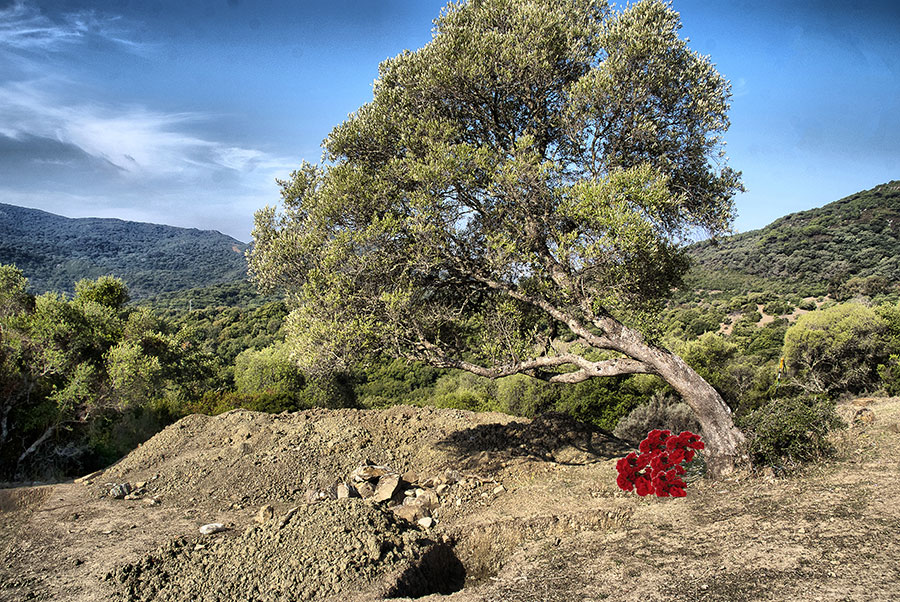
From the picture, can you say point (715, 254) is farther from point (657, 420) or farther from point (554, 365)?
point (554, 365)

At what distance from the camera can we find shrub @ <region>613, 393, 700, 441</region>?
17781 millimetres

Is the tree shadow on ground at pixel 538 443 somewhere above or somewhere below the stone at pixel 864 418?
below

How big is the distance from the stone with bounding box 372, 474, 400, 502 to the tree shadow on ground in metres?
2.01

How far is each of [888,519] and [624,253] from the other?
4510 millimetres

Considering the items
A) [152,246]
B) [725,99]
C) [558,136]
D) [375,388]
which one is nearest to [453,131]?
[558,136]

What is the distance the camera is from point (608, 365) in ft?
29.5

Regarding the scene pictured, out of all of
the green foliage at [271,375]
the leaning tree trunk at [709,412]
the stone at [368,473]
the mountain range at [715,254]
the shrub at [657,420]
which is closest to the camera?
the leaning tree trunk at [709,412]

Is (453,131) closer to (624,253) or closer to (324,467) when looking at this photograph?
(624,253)

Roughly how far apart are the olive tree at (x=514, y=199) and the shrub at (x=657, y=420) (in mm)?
9155

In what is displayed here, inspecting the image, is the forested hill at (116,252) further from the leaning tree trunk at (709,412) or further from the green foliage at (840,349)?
the leaning tree trunk at (709,412)

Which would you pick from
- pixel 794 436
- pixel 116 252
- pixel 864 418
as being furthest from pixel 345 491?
pixel 116 252

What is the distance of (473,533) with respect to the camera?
7723 millimetres

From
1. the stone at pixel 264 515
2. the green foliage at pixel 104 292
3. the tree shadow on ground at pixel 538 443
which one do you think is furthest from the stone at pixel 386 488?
the green foliage at pixel 104 292

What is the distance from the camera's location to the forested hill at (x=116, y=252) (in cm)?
9394
